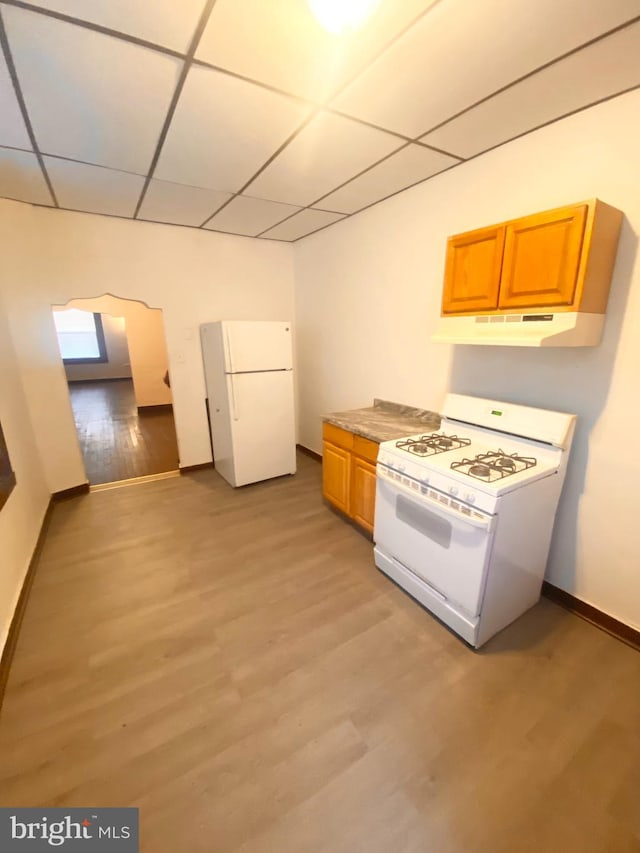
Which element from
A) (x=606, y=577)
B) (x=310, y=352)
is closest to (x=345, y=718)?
(x=606, y=577)

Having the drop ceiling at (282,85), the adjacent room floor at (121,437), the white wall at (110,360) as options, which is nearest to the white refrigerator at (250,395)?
the adjacent room floor at (121,437)

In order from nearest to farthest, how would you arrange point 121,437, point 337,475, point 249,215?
point 337,475 → point 249,215 → point 121,437

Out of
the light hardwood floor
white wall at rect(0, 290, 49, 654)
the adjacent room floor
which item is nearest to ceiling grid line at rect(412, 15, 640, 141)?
the light hardwood floor

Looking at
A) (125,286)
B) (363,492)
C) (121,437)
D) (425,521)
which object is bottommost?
(121,437)

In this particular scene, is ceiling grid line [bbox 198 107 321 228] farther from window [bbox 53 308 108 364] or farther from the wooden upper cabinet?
window [bbox 53 308 108 364]

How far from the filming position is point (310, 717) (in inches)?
60.3

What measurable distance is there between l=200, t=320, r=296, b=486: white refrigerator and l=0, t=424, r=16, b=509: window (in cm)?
168

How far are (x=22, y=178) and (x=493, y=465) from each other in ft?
11.4

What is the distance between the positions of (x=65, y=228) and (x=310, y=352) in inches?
99.0

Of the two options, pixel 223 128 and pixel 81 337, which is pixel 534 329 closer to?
pixel 223 128

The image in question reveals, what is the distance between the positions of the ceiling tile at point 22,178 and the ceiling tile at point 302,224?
186 centimetres

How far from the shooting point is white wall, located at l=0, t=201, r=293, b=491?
2.96m

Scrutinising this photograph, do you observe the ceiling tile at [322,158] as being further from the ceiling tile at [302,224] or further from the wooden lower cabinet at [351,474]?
the wooden lower cabinet at [351,474]

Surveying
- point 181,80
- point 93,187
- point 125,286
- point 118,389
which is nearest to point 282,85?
point 181,80
